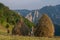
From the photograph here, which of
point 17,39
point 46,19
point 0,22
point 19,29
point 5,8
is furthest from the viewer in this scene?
point 5,8

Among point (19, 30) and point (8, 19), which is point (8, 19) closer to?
point (8, 19)

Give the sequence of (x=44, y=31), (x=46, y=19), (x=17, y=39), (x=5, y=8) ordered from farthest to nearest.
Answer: (x=5, y=8) < (x=46, y=19) < (x=44, y=31) < (x=17, y=39)

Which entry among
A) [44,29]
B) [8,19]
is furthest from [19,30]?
[8,19]

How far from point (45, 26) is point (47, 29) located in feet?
1.50

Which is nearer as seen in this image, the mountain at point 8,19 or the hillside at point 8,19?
the hillside at point 8,19

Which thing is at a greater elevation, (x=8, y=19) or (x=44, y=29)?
(x=44, y=29)

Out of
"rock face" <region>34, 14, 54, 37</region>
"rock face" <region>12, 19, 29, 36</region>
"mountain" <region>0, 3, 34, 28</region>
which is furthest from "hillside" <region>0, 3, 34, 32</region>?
"rock face" <region>34, 14, 54, 37</region>

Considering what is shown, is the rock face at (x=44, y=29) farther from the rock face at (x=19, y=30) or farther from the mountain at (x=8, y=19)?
the mountain at (x=8, y=19)

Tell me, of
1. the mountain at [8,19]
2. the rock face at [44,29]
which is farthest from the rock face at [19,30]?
the mountain at [8,19]

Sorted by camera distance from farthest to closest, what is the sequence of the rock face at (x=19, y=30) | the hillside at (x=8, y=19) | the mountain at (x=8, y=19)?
the mountain at (x=8, y=19) → the hillside at (x=8, y=19) → the rock face at (x=19, y=30)

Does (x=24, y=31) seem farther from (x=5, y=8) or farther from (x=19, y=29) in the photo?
(x=5, y=8)

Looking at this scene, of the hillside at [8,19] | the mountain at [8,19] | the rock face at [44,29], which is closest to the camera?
the rock face at [44,29]

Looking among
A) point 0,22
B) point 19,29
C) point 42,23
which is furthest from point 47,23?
point 0,22

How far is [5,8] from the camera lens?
18325cm
